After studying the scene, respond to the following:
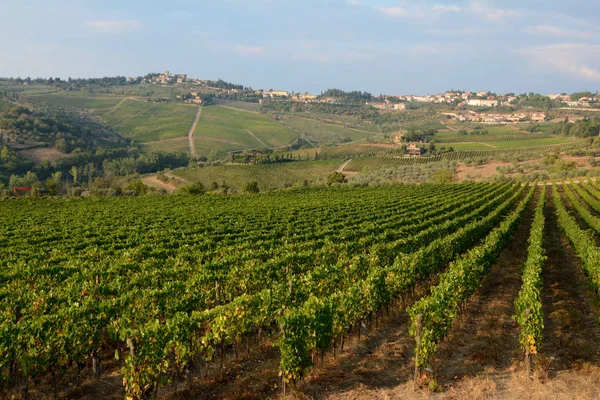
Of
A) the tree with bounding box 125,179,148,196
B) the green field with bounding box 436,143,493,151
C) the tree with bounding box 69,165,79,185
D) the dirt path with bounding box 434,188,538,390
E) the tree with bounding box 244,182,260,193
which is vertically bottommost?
the tree with bounding box 69,165,79,185

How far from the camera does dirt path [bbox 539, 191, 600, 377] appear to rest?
11672mm

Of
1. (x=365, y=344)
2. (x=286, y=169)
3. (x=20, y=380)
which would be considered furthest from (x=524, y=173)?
(x=20, y=380)

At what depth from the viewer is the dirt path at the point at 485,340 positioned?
1107cm

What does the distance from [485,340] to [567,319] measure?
12.9ft

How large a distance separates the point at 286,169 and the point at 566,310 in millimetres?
112234

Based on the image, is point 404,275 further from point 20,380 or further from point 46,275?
point 46,275

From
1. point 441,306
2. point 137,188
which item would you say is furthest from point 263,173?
point 441,306

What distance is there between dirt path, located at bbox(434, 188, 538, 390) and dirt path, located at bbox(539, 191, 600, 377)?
3.28ft

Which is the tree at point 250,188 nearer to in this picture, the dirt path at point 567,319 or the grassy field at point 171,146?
the dirt path at point 567,319

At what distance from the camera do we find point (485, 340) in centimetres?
1311

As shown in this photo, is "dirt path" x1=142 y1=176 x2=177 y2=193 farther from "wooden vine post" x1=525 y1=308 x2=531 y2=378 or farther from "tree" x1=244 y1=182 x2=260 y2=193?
"wooden vine post" x1=525 y1=308 x2=531 y2=378

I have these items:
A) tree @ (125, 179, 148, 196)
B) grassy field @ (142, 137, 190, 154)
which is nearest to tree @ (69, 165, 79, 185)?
tree @ (125, 179, 148, 196)

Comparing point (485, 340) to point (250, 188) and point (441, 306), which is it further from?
point (250, 188)

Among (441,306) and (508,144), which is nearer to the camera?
(441,306)
